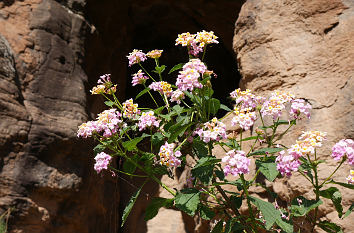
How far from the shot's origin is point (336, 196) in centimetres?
190

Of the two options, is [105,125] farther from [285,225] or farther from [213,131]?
[285,225]

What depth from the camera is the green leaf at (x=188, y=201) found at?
1765 millimetres

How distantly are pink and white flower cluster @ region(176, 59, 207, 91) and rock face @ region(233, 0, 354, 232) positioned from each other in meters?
1.19

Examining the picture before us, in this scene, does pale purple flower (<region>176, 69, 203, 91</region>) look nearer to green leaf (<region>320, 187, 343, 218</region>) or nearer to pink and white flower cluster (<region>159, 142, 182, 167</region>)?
pink and white flower cluster (<region>159, 142, 182, 167</region>)

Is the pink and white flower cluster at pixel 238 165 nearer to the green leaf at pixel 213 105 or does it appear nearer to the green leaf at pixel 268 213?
the green leaf at pixel 268 213

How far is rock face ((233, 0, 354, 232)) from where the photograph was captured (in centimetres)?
257

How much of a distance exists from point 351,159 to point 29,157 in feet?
7.13

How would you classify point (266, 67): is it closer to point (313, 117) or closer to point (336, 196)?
point (313, 117)

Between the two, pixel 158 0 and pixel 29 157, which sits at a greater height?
pixel 158 0

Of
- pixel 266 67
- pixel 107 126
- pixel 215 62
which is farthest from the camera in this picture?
pixel 215 62

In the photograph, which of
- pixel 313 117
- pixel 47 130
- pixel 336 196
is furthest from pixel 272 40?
pixel 47 130

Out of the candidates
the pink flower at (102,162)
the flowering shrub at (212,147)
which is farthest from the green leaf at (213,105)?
the pink flower at (102,162)

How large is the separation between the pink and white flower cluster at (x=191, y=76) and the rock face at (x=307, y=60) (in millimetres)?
1187

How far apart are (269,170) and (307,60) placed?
1465 mm
